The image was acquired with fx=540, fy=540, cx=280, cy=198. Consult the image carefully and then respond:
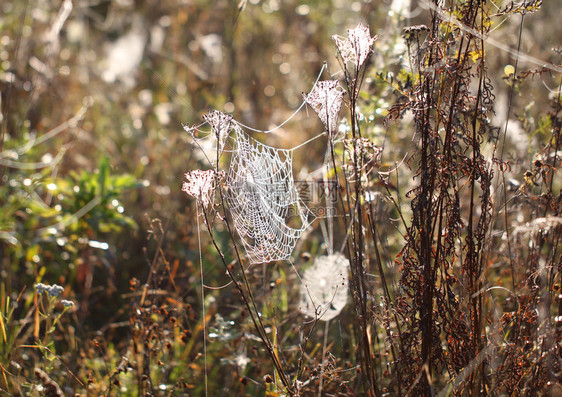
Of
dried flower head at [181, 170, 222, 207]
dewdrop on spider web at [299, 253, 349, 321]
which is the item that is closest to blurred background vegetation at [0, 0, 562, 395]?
dewdrop on spider web at [299, 253, 349, 321]

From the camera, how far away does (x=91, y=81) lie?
Result: 3969 millimetres

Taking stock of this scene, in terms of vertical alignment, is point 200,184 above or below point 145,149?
below

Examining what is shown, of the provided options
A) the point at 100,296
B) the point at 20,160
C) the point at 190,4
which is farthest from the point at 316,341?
the point at 190,4

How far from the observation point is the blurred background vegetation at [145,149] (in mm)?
1922

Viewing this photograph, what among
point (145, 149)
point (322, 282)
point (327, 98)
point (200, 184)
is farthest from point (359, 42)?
point (145, 149)

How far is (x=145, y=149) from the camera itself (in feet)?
10.9

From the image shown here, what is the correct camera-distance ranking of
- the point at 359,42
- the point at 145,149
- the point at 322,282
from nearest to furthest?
the point at 359,42 < the point at 322,282 < the point at 145,149

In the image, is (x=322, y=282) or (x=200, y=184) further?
(x=322, y=282)

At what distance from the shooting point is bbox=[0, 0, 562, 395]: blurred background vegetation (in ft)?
6.31

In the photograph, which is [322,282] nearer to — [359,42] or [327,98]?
[327,98]

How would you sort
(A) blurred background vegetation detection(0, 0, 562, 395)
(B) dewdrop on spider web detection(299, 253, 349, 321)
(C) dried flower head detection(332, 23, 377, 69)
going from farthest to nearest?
(B) dewdrop on spider web detection(299, 253, 349, 321)
(A) blurred background vegetation detection(0, 0, 562, 395)
(C) dried flower head detection(332, 23, 377, 69)


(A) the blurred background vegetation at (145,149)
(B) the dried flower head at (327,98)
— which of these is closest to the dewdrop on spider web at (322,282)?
(A) the blurred background vegetation at (145,149)

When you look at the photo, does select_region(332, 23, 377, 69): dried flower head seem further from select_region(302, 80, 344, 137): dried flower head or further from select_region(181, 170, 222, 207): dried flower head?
select_region(181, 170, 222, 207): dried flower head

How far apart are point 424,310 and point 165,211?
1.69 metres
